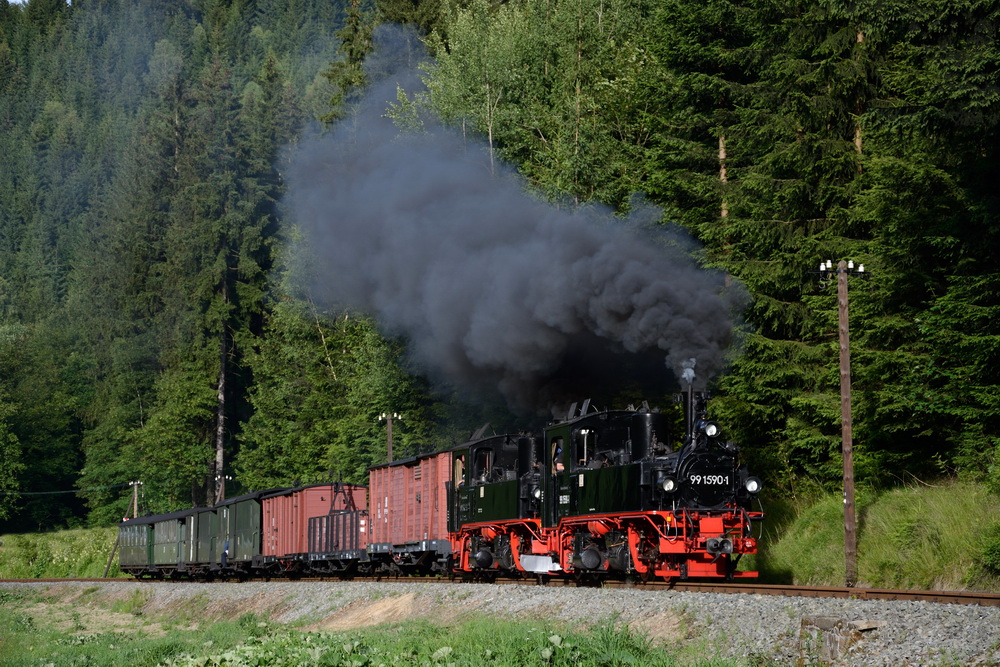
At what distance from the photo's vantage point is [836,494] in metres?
24.8

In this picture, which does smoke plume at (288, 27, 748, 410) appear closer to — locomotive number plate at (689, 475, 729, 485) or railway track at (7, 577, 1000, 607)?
locomotive number plate at (689, 475, 729, 485)

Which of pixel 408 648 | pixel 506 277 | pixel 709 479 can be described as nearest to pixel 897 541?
pixel 709 479

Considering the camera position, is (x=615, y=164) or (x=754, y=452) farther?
(x=615, y=164)

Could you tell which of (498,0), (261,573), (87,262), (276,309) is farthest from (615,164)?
(87,262)

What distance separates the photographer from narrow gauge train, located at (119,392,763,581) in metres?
17.4

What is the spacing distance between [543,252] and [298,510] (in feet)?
41.5

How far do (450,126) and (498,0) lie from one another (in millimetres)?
16753

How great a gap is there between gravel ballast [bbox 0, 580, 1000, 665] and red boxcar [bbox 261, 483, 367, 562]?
37.7 ft

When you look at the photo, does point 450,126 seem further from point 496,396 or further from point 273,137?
point 273,137

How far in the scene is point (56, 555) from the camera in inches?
2381

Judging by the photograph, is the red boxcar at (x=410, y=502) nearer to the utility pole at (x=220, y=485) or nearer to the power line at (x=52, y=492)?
the utility pole at (x=220, y=485)

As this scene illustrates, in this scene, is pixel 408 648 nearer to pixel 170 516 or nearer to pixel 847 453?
pixel 847 453

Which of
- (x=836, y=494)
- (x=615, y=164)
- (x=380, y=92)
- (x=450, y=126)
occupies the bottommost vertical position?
(x=836, y=494)

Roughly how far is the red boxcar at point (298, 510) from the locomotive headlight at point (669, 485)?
1695 centimetres
